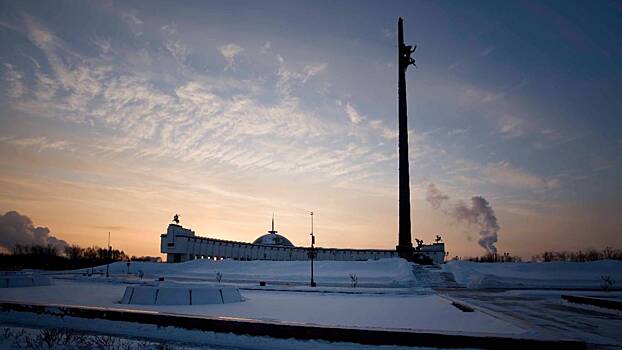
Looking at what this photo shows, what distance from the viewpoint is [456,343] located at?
10.1m

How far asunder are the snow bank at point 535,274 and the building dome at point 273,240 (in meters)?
37.6

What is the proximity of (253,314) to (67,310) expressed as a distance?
5.93 m

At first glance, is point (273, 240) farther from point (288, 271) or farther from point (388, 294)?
point (388, 294)

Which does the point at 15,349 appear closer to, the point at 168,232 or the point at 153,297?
the point at 153,297

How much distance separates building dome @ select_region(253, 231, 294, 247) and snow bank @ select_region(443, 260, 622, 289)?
37.6 meters

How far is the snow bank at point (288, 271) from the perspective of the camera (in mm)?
39781

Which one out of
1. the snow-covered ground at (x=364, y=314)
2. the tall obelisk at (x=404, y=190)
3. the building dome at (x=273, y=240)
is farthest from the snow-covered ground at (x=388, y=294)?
the building dome at (x=273, y=240)

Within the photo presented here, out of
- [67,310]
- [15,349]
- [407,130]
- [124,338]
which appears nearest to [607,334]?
[124,338]

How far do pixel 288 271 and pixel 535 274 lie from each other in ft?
78.6

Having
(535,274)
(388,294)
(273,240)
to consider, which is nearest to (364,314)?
(388,294)

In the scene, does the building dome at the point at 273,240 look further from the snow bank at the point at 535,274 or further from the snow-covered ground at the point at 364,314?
the snow-covered ground at the point at 364,314

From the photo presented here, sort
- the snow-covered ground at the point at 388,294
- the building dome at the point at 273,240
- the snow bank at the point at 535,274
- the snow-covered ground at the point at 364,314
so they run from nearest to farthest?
the snow-covered ground at the point at 364,314 < the snow-covered ground at the point at 388,294 < the snow bank at the point at 535,274 < the building dome at the point at 273,240

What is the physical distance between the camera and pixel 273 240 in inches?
3088

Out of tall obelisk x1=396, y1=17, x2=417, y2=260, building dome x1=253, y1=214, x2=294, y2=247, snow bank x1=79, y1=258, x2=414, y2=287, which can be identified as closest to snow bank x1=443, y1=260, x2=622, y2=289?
snow bank x1=79, y1=258, x2=414, y2=287
